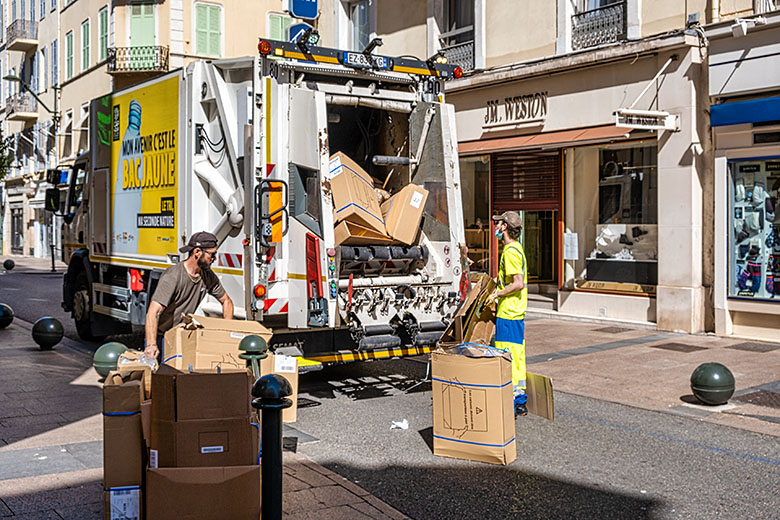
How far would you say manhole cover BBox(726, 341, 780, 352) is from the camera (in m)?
11.2

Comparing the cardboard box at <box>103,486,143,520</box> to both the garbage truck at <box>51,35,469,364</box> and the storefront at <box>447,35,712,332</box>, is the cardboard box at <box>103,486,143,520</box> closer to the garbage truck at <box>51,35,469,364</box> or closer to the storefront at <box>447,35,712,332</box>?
the garbage truck at <box>51,35,469,364</box>

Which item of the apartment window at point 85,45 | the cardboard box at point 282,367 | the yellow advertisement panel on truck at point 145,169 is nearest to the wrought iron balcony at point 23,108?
the apartment window at point 85,45

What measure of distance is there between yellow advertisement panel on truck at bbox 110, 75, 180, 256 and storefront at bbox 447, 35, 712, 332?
21.7ft


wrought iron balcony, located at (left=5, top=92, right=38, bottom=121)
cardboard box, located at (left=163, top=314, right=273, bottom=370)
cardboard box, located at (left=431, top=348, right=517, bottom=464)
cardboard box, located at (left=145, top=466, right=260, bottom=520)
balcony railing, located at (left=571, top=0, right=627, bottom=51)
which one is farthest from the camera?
wrought iron balcony, located at (left=5, top=92, right=38, bottom=121)

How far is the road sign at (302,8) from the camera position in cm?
1302

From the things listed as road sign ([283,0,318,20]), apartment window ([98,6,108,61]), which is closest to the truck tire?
road sign ([283,0,318,20])

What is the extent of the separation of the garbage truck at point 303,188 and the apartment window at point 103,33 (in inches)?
993

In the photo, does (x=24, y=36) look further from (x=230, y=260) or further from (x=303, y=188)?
(x=303, y=188)

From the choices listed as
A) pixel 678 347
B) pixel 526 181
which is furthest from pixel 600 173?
pixel 678 347

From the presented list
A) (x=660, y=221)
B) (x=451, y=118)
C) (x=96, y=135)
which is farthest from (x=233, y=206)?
(x=660, y=221)

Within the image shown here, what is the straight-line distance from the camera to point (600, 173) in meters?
14.6

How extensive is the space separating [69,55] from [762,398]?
36516 millimetres

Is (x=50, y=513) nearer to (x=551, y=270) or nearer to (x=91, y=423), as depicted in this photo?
(x=91, y=423)

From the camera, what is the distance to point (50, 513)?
4.65 m
